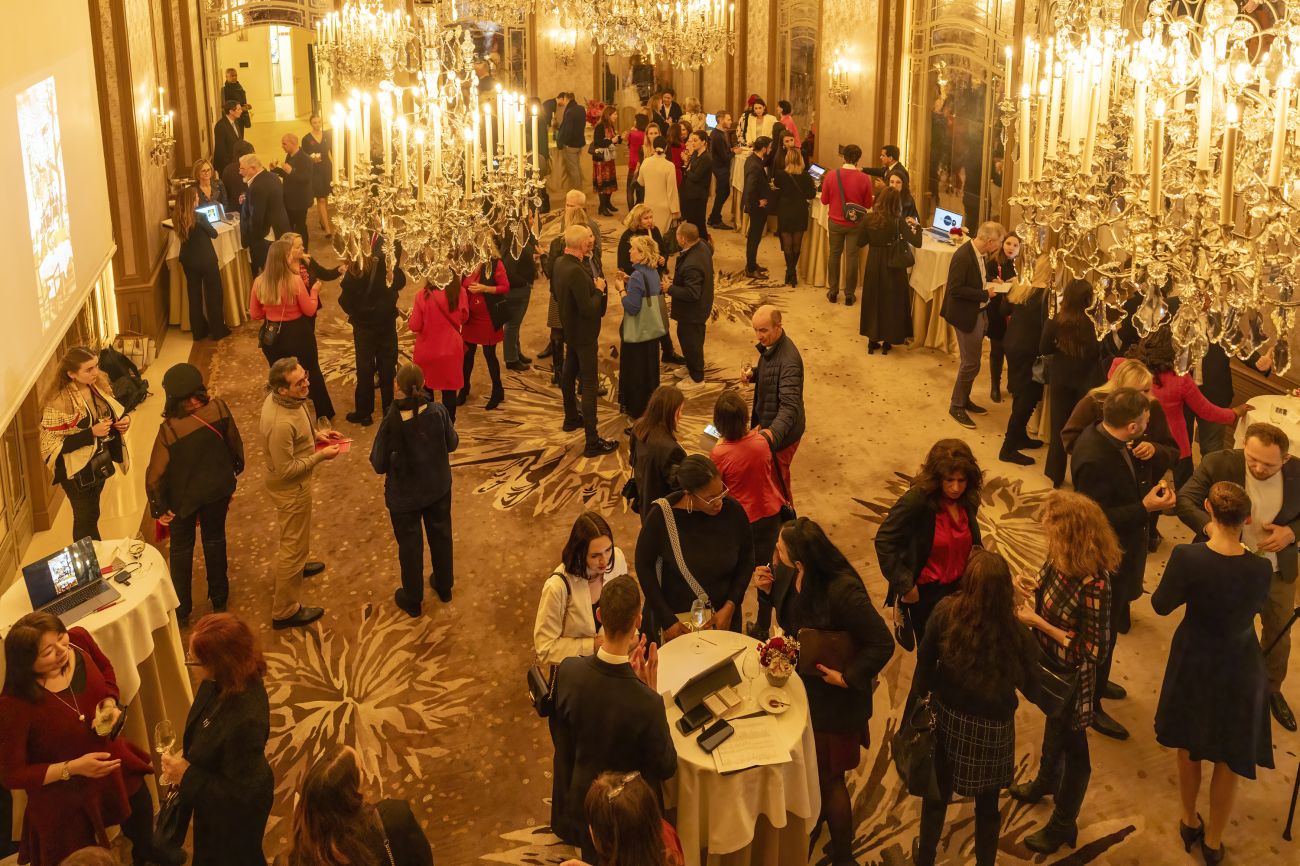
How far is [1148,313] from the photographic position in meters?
3.42

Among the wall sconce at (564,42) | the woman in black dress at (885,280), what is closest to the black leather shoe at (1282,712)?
the woman in black dress at (885,280)

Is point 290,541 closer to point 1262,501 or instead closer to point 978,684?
point 978,684

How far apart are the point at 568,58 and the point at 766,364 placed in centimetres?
1554

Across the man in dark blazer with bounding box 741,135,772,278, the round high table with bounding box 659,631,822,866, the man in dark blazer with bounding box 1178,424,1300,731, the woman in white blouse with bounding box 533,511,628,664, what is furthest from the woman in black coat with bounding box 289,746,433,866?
the man in dark blazer with bounding box 741,135,772,278

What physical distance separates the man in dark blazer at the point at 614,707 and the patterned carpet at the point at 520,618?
3.47 ft

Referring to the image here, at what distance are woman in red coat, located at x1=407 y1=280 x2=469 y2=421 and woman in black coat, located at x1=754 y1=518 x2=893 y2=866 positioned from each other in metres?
4.35

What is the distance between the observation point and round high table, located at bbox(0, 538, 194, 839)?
4734 mm

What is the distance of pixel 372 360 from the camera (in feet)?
28.7

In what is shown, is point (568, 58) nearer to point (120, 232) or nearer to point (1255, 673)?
Result: point (120, 232)

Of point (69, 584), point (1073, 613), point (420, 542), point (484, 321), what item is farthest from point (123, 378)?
point (1073, 613)

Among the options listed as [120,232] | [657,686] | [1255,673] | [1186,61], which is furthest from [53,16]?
[1255,673]

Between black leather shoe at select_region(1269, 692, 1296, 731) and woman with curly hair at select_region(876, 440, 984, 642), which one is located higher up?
woman with curly hair at select_region(876, 440, 984, 642)

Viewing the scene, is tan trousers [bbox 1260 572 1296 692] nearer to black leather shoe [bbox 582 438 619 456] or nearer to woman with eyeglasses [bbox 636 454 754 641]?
woman with eyeglasses [bbox 636 454 754 641]

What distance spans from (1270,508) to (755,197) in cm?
804
